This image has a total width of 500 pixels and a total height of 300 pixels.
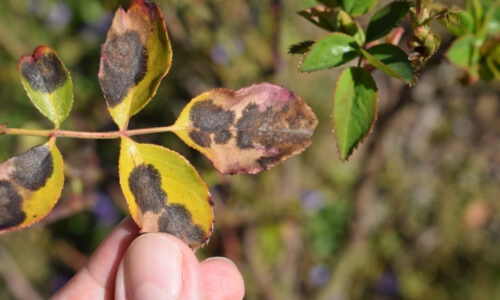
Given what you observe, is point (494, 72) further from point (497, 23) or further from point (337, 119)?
point (337, 119)

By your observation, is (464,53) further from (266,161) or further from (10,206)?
A: (10,206)

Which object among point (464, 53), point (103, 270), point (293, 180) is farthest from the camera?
point (293, 180)

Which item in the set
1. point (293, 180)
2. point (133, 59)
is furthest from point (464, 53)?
point (293, 180)

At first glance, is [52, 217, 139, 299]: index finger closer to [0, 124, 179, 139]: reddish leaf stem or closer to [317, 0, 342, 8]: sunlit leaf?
[0, 124, 179, 139]: reddish leaf stem

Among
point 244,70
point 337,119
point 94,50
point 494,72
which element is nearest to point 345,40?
point 337,119

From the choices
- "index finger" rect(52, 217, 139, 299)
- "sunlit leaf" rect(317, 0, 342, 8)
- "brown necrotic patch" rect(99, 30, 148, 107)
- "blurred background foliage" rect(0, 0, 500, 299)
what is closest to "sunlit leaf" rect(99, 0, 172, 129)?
"brown necrotic patch" rect(99, 30, 148, 107)

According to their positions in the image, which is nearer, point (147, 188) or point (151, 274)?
point (147, 188)

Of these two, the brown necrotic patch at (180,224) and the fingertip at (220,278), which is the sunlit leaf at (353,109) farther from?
the fingertip at (220,278)
